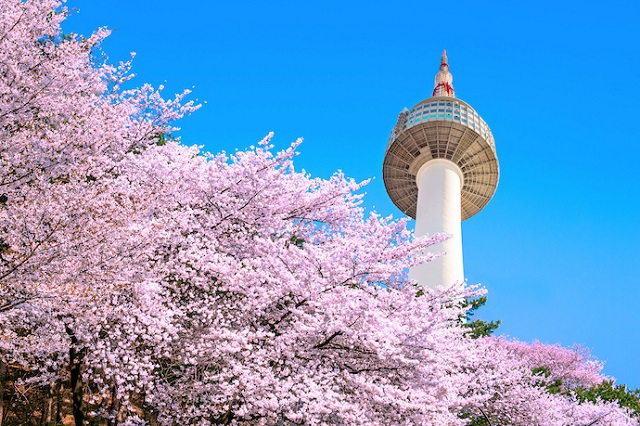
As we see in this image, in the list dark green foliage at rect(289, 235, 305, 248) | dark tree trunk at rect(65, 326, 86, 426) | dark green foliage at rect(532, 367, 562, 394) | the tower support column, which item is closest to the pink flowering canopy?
dark tree trunk at rect(65, 326, 86, 426)

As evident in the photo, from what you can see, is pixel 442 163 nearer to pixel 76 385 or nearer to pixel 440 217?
pixel 440 217

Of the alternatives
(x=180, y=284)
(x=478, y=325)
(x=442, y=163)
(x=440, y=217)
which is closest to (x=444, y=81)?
(x=442, y=163)

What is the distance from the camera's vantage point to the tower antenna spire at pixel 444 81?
1848 inches

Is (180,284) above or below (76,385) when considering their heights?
above

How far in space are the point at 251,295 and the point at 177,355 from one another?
1894mm

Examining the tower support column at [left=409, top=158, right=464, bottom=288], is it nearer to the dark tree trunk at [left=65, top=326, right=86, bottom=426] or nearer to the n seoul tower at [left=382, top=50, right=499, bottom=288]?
the n seoul tower at [left=382, top=50, right=499, bottom=288]

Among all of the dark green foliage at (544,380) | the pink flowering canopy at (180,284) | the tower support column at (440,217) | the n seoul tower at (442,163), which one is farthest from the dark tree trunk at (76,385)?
the n seoul tower at (442,163)

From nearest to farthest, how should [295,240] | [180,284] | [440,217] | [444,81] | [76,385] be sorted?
[76,385] → [180,284] → [295,240] → [440,217] → [444,81]

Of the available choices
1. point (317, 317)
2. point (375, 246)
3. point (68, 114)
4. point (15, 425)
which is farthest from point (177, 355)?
point (15, 425)

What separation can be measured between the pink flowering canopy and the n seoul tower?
27659mm

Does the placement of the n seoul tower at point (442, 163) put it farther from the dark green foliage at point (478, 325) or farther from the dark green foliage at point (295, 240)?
the dark green foliage at point (295, 240)

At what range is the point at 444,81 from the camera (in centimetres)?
4800

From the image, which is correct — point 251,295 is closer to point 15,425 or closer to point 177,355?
point 177,355

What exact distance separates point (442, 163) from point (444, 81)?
32.8 feet
